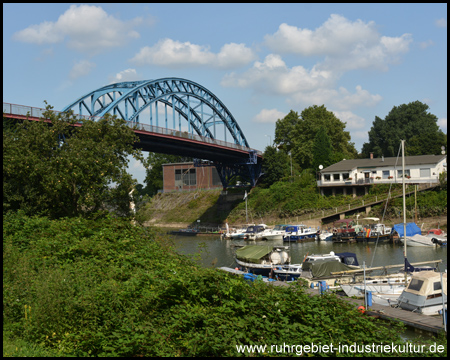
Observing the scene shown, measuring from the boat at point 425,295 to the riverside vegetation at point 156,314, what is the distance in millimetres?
8326

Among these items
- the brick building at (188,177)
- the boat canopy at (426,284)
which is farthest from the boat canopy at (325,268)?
the brick building at (188,177)

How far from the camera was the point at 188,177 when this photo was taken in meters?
97.2

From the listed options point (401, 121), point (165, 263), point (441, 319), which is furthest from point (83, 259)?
point (401, 121)

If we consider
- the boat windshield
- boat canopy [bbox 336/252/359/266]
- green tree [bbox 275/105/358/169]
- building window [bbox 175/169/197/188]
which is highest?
green tree [bbox 275/105/358/169]

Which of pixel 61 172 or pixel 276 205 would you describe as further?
pixel 276 205

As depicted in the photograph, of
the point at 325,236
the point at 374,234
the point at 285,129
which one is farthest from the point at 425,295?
the point at 285,129

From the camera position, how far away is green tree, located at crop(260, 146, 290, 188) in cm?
7944

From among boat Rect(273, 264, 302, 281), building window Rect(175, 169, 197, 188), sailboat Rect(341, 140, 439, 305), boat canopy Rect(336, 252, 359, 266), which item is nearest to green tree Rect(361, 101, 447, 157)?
building window Rect(175, 169, 197, 188)

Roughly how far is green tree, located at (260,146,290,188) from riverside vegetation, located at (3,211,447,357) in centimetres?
6523

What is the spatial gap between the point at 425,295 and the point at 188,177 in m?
79.1

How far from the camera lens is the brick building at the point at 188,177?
94.5 metres

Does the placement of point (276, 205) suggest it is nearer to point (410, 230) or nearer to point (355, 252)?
point (410, 230)

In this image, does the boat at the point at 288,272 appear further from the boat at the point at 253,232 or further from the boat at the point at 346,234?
the boat at the point at 253,232

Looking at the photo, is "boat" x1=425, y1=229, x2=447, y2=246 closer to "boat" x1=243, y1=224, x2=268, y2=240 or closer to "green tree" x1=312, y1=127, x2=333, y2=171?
"boat" x1=243, y1=224, x2=268, y2=240
